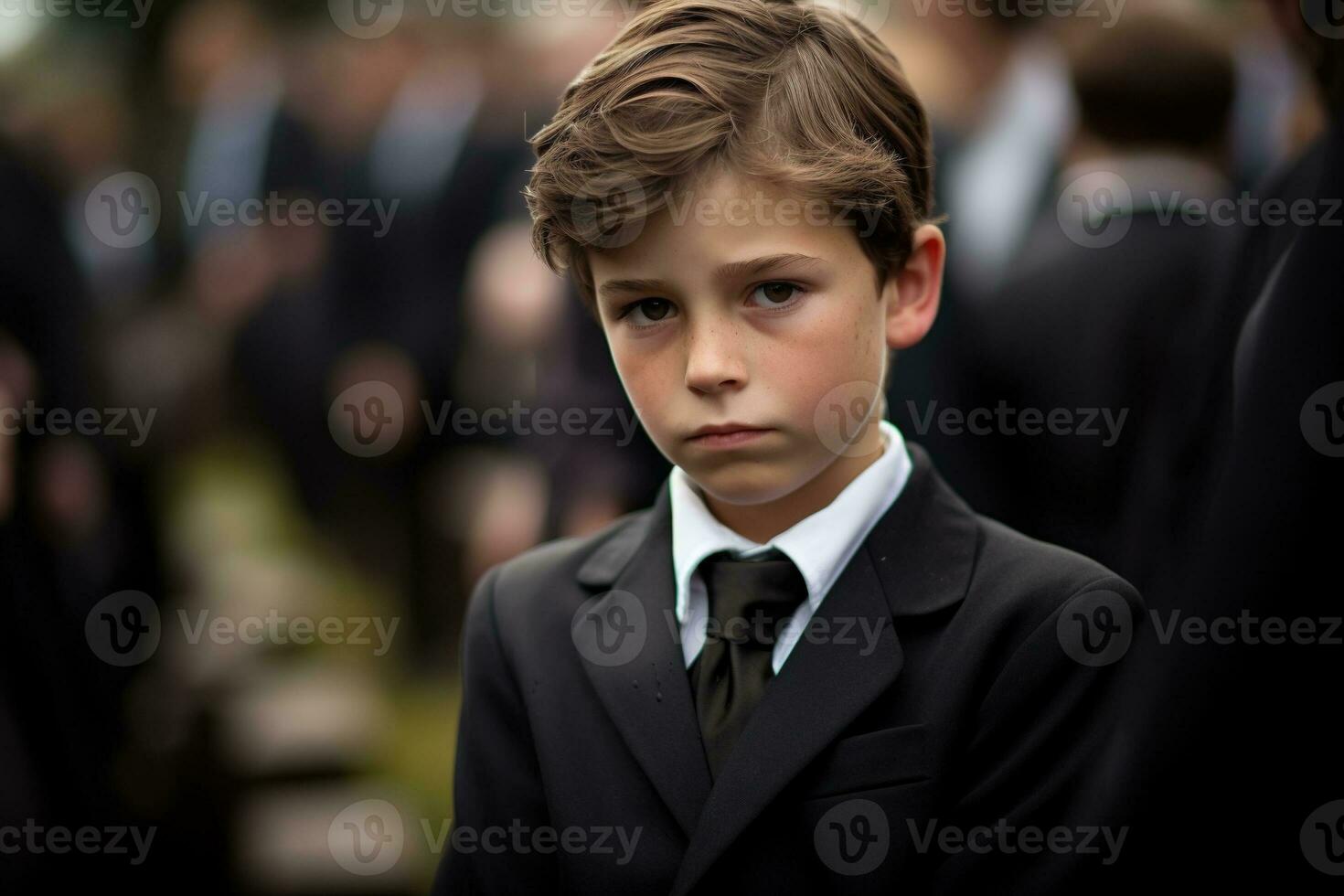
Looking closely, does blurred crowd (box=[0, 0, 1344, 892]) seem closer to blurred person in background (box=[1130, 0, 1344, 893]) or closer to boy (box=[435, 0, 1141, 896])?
boy (box=[435, 0, 1141, 896])

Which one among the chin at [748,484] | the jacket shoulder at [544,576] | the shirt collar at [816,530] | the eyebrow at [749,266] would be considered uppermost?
the eyebrow at [749,266]

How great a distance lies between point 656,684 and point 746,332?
45 cm

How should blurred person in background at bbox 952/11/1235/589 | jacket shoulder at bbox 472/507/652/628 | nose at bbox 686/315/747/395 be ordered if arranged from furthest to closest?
blurred person in background at bbox 952/11/1235/589
jacket shoulder at bbox 472/507/652/628
nose at bbox 686/315/747/395

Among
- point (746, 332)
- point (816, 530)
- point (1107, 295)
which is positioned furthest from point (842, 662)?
point (1107, 295)

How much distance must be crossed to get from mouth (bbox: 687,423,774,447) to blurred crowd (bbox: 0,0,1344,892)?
1.74 ft

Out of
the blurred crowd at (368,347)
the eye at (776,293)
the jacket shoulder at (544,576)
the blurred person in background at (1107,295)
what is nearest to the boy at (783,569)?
the eye at (776,293)

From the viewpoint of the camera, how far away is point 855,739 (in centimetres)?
155

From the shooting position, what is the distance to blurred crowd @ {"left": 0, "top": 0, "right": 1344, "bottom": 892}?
272 cm

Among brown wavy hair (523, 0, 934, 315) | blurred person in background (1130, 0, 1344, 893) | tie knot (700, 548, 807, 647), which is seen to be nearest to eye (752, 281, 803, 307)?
brown wavy hair (523, 0, 934, 315)

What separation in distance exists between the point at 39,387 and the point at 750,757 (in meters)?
2.87

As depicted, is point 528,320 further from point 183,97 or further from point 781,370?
point 183,97

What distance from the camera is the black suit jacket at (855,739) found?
4.92 feet

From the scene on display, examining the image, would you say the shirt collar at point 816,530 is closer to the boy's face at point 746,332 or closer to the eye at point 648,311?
the boy's face at point 746,332

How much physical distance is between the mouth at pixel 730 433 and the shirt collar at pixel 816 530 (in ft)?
0.51
